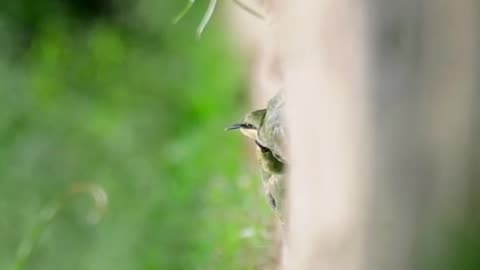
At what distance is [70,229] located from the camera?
2.24 m

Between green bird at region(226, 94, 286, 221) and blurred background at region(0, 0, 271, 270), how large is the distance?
772 millimetres

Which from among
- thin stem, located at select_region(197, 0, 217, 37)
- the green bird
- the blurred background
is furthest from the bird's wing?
→ the blurred background

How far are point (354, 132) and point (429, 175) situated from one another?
0.05m

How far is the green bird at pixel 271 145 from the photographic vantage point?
2.57ft

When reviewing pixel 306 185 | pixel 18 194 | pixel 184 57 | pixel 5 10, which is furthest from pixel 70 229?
pixel 306 185

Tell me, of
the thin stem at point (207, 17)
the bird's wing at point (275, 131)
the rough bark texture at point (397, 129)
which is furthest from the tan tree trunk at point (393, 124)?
the thin stem at point (207, 17)

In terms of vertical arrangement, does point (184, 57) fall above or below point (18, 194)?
above

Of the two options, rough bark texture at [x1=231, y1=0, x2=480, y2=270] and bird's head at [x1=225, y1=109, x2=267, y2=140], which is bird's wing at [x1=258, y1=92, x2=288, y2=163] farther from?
rough bark texture at [x1=231, y1=0, x2=480, y2=270]

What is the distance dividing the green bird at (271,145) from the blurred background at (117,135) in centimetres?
77

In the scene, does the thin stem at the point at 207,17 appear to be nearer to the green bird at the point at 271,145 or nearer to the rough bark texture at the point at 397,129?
the green bird at the point at 271,145

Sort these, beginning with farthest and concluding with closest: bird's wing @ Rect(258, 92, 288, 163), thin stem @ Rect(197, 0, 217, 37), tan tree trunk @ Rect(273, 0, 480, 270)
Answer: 1. thin stem @ Rect(197, 0, 217, 37)
2. bird's wing @ Rect(258, 92, 288, 163)
3. tan tree trunk @ Rect(273, 0, 480, 270)

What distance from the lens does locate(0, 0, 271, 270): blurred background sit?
2094mm

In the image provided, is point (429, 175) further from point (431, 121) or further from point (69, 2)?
point (69, 2)

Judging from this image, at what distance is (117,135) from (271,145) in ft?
5.50
